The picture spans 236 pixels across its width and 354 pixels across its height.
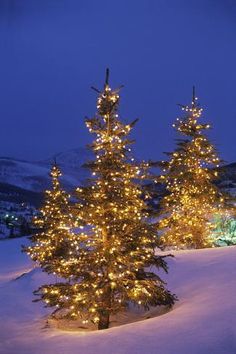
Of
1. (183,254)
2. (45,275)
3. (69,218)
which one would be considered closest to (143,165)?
(69,218)

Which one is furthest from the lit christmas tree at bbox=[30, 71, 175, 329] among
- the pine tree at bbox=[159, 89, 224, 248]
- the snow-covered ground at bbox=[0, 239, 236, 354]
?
the pine tree at bbox=[159, 89, 224, 248]

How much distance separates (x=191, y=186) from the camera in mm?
24016

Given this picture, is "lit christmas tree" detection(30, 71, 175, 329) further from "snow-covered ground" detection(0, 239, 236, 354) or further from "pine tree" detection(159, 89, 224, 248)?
"pine tree" detection(159, 89, 224, 248)

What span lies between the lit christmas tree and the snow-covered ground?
0.85m

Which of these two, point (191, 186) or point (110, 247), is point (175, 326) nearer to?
point (110, 247)

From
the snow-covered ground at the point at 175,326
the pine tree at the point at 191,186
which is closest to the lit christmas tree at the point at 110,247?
the snow-covered ground at the point at 175,326

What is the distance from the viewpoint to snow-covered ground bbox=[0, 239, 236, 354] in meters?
9.67

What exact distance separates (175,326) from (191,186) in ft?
45.2

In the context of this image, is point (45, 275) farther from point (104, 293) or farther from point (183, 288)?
point (104, 293)

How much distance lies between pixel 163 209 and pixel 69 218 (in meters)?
12.4

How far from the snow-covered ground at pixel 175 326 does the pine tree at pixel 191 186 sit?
5030 millimetres

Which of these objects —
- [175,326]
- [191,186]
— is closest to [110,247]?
[175,326]

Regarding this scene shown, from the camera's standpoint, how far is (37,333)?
13453mm

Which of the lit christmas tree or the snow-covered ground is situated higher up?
the lit christmas tree
